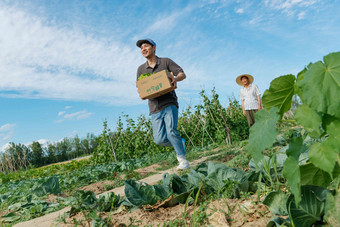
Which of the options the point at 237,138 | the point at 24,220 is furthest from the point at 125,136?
the point at 24,220

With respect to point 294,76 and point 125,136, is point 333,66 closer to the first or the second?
point 294,76

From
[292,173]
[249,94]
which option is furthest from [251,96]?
[292,173]

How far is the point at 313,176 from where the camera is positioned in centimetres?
97

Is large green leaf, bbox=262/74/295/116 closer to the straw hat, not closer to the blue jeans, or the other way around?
the blue jeans

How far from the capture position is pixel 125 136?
1020 centimetres

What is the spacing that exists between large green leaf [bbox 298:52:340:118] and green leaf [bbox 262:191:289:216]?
Answer: 58cm

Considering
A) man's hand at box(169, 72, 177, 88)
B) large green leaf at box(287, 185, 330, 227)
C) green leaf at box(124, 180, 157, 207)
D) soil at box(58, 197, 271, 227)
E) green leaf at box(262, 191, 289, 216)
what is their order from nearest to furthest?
large green leaf at box(287, 185, 330, 227) → green leaf at box(262, 191, 289, 216) → soil at box(58, 197, 271, 227) → green leaf at box(124, 180, 157, 207) → man's hand at box(169, 72, 177, 88)

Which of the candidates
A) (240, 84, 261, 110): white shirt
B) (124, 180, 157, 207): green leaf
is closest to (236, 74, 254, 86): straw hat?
(240, 84, 261, 110): white shirt

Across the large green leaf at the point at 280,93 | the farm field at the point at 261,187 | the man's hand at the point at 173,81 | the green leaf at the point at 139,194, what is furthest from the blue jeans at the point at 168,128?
the large green leaf at the point at 280,93

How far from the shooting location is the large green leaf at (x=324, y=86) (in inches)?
28.0

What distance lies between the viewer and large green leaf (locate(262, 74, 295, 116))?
86cm

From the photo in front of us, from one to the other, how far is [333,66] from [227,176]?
1.14 metres

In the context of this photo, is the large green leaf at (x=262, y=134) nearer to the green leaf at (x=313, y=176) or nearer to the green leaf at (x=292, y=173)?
the green leaf at (x=292, y=173)

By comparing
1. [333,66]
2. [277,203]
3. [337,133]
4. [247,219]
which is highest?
[333,66]
